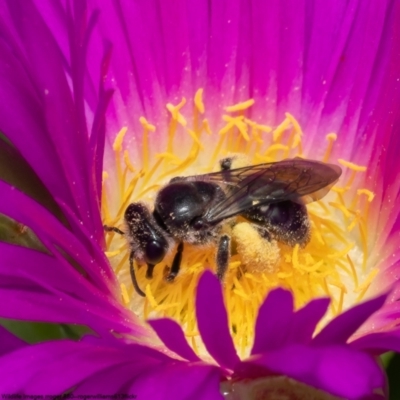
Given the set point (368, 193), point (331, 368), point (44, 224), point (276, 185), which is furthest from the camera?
point (368, 193)

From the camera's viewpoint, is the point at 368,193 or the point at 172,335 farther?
the point at 368,193

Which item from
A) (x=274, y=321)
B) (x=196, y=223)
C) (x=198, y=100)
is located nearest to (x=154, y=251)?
(x=196, y=223)

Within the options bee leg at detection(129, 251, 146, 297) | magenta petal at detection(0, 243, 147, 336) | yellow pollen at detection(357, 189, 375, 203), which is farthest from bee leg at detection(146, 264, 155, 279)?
yellow pollen at detection(357, 189, 375, 203)

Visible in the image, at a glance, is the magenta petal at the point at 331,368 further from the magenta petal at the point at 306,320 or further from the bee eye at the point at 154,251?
the bee eye at the point at 154,251

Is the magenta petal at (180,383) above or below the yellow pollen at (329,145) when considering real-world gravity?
below

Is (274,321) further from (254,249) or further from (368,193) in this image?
(368,193)

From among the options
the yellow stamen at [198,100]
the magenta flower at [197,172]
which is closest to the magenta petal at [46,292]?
the magenta flower at [197,172]

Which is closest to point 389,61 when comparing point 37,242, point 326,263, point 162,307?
point 326,263

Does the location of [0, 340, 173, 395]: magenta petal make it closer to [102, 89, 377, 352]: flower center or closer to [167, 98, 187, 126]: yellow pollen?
[102, 89, 377, 352]: flower center
